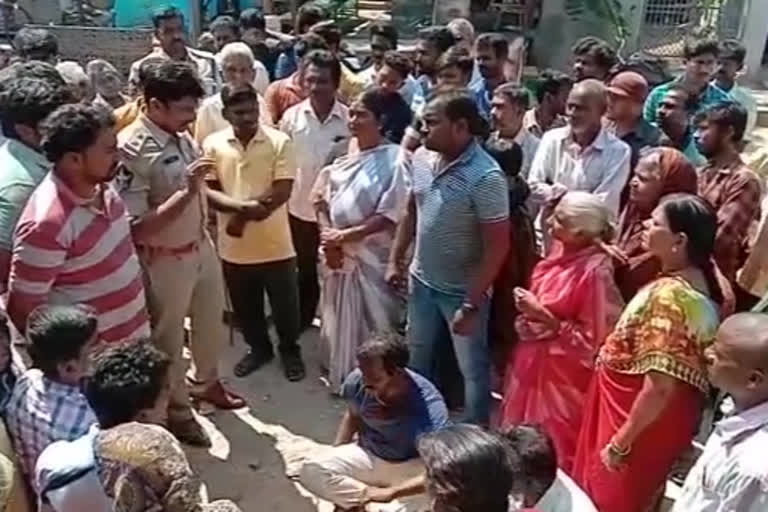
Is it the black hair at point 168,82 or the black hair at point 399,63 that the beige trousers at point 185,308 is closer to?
the black hair at point 168,82

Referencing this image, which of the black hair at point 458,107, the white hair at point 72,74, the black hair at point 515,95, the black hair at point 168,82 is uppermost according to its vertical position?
the black hair at point 168,82

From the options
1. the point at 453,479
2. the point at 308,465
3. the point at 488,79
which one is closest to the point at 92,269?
the point at 308,465

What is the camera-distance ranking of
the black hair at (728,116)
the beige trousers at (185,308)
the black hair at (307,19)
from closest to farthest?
1. the beige trousers at (185,308)
2. the black hair at (728,116)
3. the black hair at (307,19)

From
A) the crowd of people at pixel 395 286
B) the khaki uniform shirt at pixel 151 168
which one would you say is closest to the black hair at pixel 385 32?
the crowd of people at pixel 395 286

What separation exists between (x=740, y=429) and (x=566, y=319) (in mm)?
1130

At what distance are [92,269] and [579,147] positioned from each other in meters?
2.43

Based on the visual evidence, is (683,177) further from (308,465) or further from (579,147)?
(308,465)

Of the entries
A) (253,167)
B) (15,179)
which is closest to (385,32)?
(253,167)

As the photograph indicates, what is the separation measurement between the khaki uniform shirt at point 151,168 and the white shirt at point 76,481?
157 cm

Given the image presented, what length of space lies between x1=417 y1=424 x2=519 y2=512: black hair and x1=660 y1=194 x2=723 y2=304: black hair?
131 centimetres

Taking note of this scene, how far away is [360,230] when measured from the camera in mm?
4504

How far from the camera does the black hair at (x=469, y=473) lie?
2098 mm

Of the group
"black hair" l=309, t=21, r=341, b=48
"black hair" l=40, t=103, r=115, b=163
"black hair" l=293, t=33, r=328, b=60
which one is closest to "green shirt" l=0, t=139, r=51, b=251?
"black hair" l=40, t=103, r=115, b=163

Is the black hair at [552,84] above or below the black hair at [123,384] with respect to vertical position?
above
